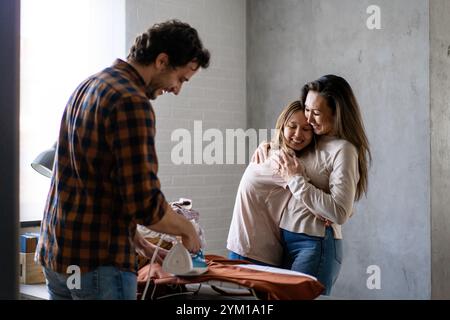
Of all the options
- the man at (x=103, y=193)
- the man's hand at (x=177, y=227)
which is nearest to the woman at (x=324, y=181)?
the man's hand at (x=177, y=227)

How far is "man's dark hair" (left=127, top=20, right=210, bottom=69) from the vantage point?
1902mm

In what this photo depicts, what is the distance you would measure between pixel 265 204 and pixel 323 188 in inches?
11.8

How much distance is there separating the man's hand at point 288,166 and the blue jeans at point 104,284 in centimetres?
128

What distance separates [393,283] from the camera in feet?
14.8

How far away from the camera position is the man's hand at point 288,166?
114 inches

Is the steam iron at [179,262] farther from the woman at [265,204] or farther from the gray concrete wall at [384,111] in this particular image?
the gray concrete wall at [384,111]

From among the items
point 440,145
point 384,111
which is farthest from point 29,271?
point 440,145

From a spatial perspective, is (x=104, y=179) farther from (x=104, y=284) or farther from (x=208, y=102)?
(x=208, y=102)

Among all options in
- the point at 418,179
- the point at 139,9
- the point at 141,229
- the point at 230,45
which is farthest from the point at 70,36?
the point at 418,179

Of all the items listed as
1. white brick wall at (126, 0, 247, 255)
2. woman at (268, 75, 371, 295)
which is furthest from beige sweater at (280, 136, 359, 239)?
white brick wall at (126, 0, 247, 255)

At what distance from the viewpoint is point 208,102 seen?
519 cm

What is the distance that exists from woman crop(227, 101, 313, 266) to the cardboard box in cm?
143

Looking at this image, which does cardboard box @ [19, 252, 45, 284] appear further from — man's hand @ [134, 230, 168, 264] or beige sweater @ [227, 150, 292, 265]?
man's hand @ [134, 230, 168, 264]
